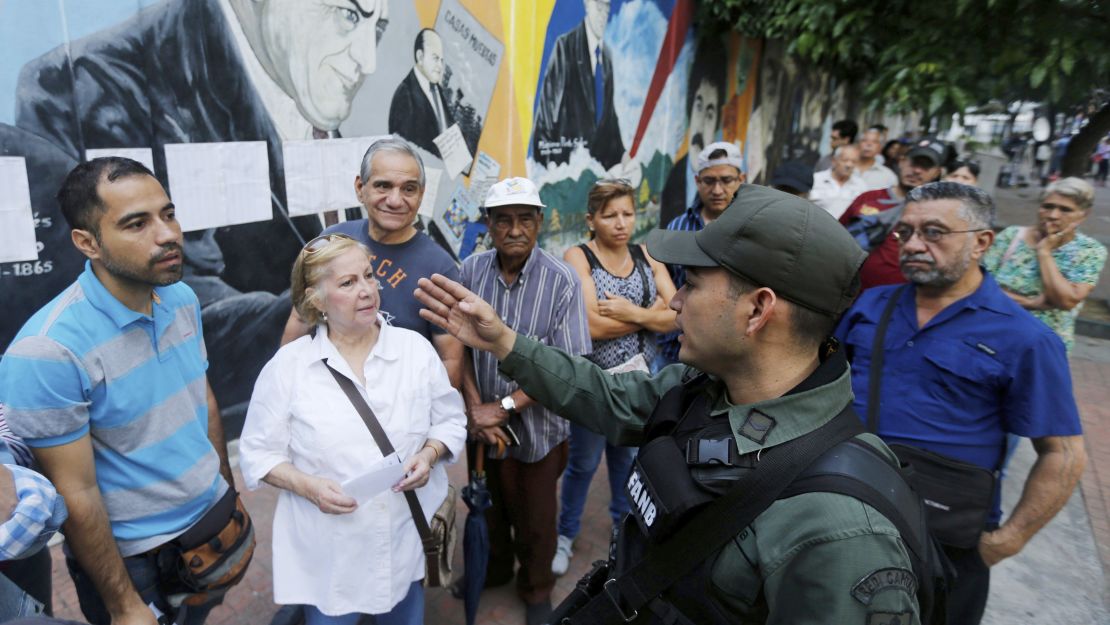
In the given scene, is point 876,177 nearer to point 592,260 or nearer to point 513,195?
point 592,260

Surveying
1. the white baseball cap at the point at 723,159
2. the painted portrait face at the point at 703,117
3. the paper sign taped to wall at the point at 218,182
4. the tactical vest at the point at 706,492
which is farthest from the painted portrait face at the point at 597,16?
the tactical vest at the point at 706,492

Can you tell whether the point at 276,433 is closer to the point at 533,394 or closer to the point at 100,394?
the point at 100,394

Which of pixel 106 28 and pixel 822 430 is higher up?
pixel 106 28

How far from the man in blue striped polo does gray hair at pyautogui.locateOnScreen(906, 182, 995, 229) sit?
8.31 ft

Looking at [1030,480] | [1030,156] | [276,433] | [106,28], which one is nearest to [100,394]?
[276,433]

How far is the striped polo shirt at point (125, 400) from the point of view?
1580 mm

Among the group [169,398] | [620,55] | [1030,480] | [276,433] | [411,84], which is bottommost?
[1030,480]

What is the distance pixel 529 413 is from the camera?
2695mm

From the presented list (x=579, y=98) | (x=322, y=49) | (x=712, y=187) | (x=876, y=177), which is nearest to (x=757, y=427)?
(x=712, y=187)

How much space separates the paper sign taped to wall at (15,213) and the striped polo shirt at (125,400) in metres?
1.39

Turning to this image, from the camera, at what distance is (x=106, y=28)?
10.1 ft

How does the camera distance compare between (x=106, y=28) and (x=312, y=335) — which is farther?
(x=106, y=28)

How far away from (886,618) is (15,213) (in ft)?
11.9

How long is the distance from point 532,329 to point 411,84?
2868 mm
